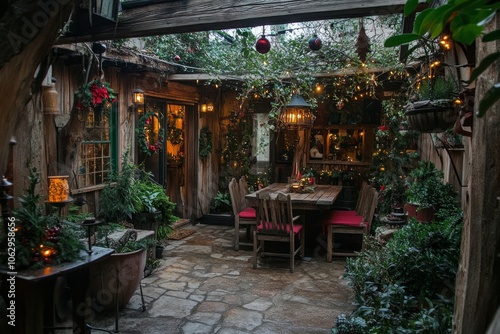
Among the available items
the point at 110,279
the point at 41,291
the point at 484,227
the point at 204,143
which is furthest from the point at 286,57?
the point at 484,227

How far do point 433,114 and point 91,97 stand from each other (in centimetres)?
354

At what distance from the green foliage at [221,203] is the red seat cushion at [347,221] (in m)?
2.83

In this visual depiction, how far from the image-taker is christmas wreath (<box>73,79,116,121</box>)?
4.38 metres

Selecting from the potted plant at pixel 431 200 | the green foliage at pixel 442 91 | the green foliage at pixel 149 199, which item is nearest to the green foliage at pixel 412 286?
the potted plant at pixel 431 200

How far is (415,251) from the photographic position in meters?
2.90

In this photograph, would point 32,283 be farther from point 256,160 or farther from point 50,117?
point 256,160

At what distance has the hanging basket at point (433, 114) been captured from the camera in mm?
2424

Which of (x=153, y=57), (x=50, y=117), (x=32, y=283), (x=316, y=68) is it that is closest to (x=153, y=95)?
(x=153, y=57)

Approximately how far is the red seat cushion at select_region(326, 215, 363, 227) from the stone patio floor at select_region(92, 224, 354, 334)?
57 cm

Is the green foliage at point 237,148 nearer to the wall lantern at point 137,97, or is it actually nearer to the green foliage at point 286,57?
the green foliage at point 286,57

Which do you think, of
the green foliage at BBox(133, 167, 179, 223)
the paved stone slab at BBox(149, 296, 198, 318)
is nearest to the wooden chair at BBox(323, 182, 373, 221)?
the green foliage at BBox(133, 167, 179, 223)

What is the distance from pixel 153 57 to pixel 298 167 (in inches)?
137

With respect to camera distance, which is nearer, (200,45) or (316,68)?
(316,68)

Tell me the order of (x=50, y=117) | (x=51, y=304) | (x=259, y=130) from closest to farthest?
(x=51, y=304), (x=50, y=117), (x=259, y=130)
